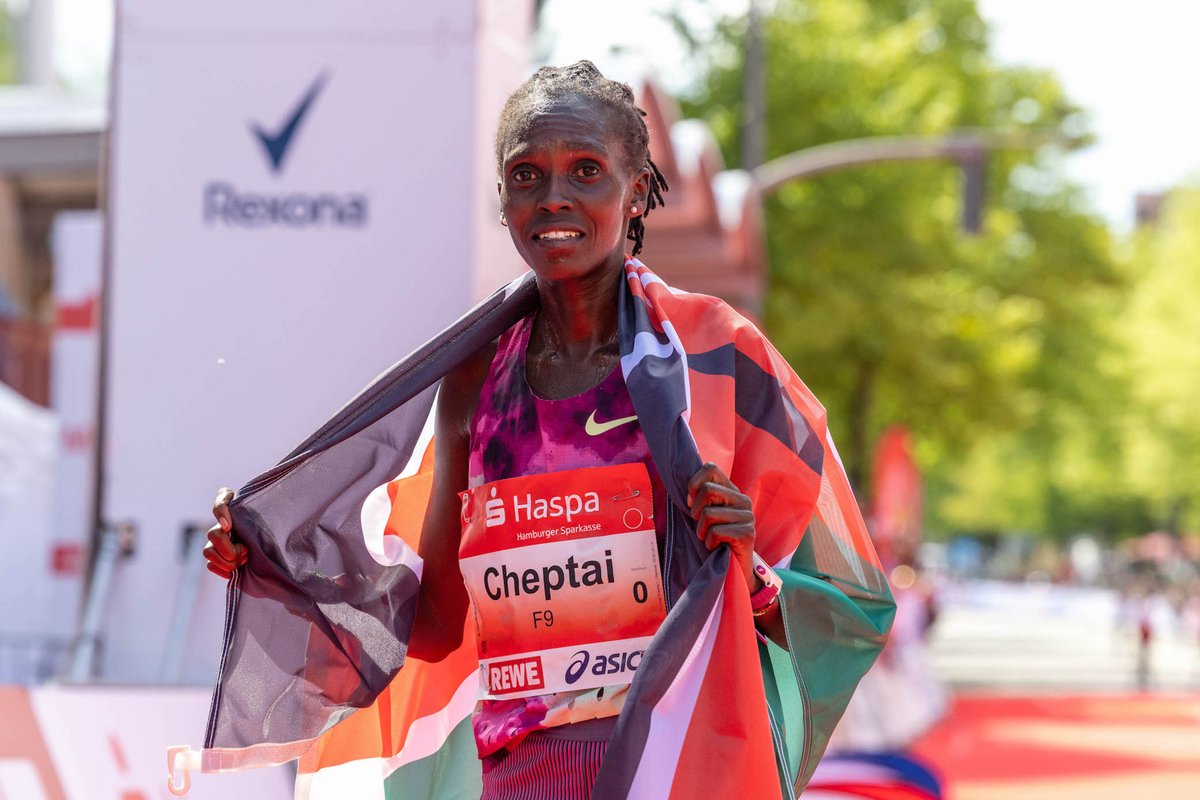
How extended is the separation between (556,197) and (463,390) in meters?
0.52

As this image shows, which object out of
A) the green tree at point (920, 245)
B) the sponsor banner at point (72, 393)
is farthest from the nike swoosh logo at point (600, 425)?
the green tree at point (920, 245)

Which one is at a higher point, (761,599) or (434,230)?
(434,230)

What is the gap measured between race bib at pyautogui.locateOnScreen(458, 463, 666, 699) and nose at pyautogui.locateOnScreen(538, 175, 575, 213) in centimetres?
40

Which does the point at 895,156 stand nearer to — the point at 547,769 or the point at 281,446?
the point at 281,446

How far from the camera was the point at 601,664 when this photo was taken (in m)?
2.76

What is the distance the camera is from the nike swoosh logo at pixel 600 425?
2.82m

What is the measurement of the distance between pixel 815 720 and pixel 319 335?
154 inches

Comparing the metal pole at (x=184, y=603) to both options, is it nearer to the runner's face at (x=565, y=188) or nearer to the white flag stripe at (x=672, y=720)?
the runner's face at (x=565, y=188)

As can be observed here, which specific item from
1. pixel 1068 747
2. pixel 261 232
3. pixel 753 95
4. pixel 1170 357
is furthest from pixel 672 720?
pixel 1170 357

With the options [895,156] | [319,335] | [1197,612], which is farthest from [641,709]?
[1197,612]

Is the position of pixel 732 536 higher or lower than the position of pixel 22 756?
higher

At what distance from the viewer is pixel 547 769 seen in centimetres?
274

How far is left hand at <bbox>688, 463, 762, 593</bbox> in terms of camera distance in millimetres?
2541

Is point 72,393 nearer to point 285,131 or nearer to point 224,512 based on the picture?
point 285,131
